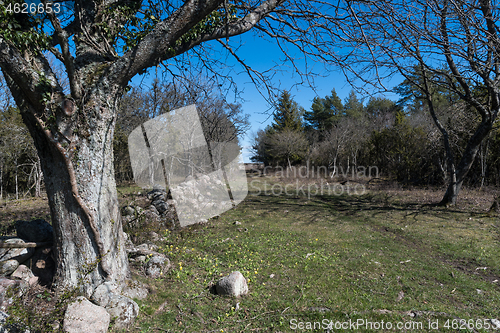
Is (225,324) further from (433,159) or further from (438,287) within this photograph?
(433,159)

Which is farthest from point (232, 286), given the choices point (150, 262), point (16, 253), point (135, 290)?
point (16, 253)

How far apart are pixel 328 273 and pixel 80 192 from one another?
12.9 feet

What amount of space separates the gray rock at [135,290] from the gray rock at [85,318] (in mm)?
507

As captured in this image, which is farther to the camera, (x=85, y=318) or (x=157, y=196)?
(x=157, y=196)

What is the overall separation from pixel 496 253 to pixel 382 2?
5823 mm

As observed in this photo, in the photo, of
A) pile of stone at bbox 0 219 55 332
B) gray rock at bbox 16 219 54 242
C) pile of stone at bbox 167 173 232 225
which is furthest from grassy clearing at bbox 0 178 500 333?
gray rock at bbox 16 219 54 242

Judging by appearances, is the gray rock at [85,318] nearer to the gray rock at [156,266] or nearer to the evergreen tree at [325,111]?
the gray rock at [156,266]

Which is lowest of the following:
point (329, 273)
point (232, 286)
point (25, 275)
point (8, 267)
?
point (329, 273)

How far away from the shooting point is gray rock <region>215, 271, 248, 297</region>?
3473 mm

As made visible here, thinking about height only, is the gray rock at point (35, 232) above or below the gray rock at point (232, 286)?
above

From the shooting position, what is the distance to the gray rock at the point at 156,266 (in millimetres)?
3889

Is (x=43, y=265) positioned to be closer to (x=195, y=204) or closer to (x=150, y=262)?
(x=150, y=262)

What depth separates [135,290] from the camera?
3340mm

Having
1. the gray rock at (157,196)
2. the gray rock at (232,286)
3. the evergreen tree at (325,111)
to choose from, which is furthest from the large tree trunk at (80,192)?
the evergreen tree at (325,111)
